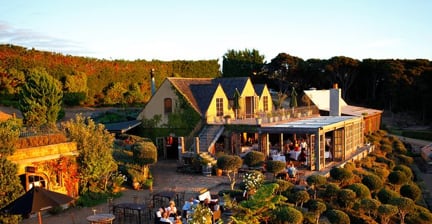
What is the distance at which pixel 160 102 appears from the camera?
2916cm

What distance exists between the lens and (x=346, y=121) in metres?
25.8

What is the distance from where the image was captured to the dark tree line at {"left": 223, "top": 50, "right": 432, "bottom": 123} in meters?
57.8

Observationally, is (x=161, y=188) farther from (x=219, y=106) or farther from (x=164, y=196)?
(x=219, y=106)

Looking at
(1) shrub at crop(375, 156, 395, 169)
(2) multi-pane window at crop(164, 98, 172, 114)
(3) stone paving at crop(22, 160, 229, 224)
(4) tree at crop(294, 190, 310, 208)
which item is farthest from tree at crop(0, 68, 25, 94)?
(1) shrub at crop(375, 156, 395, 169)

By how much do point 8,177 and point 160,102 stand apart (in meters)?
15.7

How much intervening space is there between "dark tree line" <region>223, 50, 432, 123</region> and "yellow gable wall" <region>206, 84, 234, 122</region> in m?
32.2

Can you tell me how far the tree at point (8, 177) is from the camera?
13844 millimetres

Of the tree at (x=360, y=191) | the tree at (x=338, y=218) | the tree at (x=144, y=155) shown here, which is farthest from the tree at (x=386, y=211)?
the tree at (x=144, y=155)

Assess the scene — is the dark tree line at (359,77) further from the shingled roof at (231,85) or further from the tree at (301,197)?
the tree at (301,197)

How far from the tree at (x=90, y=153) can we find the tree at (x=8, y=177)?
2.96 m

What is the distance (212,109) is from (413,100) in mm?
39855

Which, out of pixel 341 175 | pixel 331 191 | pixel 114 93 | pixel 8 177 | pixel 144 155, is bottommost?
pixel 331 191

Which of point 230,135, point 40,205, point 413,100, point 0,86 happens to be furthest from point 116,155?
point 413,100

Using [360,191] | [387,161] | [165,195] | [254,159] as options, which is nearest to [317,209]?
[360,191]
